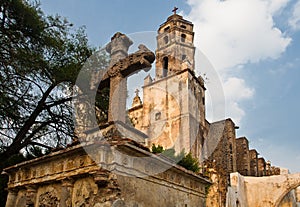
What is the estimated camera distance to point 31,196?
5.48m

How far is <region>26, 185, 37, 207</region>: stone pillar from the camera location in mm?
5459

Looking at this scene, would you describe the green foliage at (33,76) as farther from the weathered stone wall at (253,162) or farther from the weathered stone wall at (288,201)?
the weathered stone wall at (253,162)

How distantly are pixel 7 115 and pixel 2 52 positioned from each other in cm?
189

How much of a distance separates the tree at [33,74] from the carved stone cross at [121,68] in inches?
165

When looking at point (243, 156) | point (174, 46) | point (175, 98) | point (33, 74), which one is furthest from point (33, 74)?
point (243, 156)

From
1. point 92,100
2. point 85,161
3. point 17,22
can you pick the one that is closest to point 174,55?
point 92,100

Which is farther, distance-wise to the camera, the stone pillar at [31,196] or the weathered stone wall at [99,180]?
the stone pillar at [31,196]

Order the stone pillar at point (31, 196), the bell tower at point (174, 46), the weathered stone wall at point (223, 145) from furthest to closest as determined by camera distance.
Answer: the weathered stone wall at point (223, 145) < the bell tower at point (174, 46) < the stone pillar at point (31, 196)

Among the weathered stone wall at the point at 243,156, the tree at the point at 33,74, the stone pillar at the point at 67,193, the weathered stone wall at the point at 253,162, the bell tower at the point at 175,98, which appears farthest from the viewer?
the weathered stone wall at the point at 253,162

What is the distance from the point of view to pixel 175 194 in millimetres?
5590

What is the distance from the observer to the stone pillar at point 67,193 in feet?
15.9

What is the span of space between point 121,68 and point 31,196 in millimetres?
2884

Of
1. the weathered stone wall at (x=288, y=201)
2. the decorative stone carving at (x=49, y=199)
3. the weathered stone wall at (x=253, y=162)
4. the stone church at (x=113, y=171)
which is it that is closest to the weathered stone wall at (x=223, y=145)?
the weathered stone wall at (x=253, y=162)

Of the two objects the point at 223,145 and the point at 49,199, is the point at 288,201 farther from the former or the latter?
the point at 49,199
